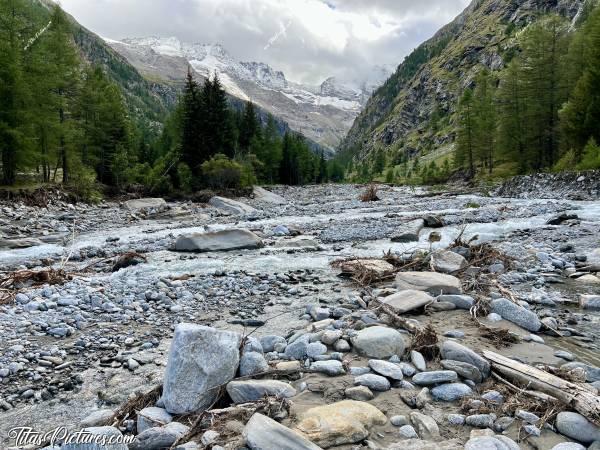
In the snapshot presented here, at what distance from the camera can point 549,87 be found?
46.7m

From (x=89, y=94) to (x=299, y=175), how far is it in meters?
55.2

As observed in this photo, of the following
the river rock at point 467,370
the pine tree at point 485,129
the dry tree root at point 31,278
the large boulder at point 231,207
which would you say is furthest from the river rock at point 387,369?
the pine tree at point 485,129

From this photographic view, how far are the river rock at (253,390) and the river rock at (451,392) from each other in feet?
5.13

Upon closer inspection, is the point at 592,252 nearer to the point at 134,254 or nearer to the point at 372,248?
the point at 372,248

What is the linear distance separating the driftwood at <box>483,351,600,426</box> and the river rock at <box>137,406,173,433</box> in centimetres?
382

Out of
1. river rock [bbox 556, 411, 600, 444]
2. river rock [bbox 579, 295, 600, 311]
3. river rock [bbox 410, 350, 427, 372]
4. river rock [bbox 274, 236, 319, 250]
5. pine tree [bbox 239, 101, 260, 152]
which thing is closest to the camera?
river rock [bbox 556, 411, 600, 444]

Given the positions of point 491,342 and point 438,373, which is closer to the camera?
point 438,373

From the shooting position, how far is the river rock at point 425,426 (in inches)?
153

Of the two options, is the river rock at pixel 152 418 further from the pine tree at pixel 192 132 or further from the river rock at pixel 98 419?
the pine tree at pixel 192 132

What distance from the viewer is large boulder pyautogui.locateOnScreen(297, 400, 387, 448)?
3.71 metres

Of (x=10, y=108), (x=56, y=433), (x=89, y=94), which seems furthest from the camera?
(x=89, y=94)

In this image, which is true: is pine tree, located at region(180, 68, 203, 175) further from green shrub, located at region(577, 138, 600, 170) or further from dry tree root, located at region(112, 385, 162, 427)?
dry tree root, located at region(112, 385, 162, 427)

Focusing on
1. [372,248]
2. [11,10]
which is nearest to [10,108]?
[11,10]

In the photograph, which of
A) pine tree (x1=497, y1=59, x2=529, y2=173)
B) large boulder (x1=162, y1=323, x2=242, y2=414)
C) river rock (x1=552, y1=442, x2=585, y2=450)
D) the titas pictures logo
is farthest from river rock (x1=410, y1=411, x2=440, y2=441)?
pine tree (x1=497, y1=59, x2=529, y2=173)
